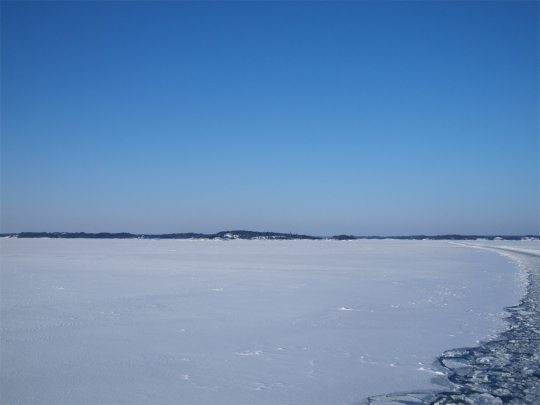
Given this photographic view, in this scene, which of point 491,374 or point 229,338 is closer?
point 491,374

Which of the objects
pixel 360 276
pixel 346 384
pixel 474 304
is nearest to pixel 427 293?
pixel 474 304

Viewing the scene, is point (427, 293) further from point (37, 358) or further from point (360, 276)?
point (37, 358)

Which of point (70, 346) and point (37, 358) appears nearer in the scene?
point (37, 358)

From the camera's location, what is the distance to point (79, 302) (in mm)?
7578

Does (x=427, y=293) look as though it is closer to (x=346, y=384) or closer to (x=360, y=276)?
(x=360, y=276)

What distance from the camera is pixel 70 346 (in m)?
4.88

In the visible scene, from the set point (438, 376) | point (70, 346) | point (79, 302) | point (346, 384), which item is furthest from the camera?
point (79, 302)

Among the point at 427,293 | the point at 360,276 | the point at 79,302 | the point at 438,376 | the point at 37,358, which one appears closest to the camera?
the point at 438,376

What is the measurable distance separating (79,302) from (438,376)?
615 centimetres

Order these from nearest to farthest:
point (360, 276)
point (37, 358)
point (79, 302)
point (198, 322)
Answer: point (37, 358), point (198, 322), point (79, 302), point (360, 276)

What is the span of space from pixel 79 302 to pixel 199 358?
4064 mm

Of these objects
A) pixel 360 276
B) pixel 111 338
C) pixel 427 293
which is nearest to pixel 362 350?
pixel 111 338

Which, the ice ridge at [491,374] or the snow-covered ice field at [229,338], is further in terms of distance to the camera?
the snow-covered ice field at [229,338]

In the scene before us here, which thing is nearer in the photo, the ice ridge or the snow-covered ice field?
the ice ridge
